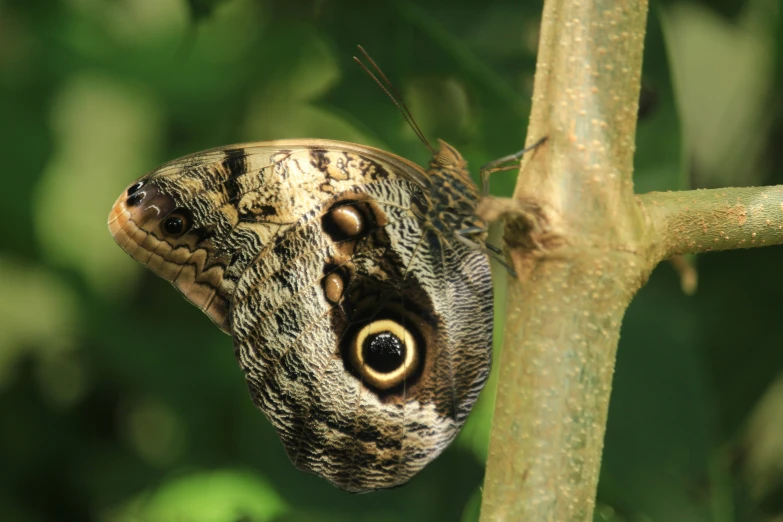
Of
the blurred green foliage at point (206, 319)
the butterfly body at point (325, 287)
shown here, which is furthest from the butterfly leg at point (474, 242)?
the blurred green foliage at point (206, 319)

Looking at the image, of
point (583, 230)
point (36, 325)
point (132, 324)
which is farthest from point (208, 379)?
point (583, 230)

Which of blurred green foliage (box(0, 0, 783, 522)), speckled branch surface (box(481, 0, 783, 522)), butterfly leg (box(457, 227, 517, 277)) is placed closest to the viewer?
speckled branch surface (box(481, 0, 783, 522))

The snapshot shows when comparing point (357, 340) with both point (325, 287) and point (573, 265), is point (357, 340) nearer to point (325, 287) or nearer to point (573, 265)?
point (325, 287)

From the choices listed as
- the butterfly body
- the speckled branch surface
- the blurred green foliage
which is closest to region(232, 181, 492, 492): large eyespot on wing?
the butterfly body

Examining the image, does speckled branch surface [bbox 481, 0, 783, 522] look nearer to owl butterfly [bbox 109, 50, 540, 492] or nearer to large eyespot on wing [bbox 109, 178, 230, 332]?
owl butterfly [bbox 109, 50, 540, 492]

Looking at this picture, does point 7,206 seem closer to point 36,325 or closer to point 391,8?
point 36,325

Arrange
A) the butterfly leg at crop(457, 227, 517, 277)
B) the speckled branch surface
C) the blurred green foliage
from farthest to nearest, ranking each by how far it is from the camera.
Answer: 1. the blurred green foliage
2. the butterfly leg at crop(457, 227, 517, 277)
3. the speckled branch surface
